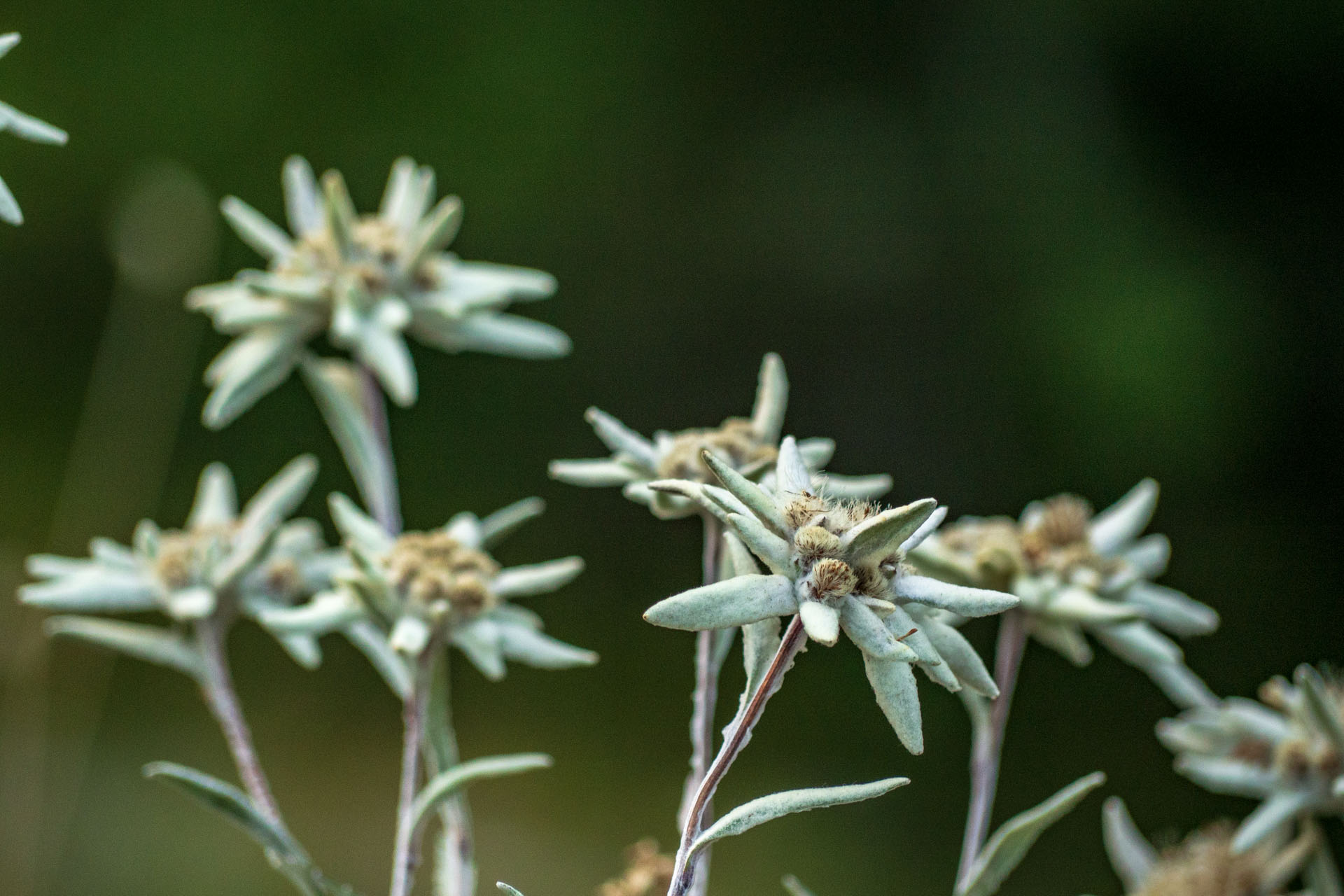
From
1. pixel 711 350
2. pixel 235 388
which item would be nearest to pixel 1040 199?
pixel 711 350

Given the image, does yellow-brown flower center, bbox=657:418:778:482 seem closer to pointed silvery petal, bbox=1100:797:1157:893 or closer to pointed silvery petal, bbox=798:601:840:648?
pointed silvery petal, bbox=798:601:840:648

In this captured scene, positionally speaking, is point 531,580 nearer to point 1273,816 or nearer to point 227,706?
point 227,706

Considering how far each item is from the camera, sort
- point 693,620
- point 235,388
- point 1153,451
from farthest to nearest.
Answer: point 1153,451
point 235,388
point 693,620

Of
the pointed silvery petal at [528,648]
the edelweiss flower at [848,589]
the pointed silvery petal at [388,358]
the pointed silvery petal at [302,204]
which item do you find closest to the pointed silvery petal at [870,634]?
the edelweiss flower at [848,589]

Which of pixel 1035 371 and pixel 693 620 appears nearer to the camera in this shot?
pixel 693 620

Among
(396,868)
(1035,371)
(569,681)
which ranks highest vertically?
(1035,371)

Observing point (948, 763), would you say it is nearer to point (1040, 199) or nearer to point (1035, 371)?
point (1035, 371)

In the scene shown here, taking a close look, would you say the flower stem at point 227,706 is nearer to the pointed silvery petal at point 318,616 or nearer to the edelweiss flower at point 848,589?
the pointed silvery petal at point 318,616

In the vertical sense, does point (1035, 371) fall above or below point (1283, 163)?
below
